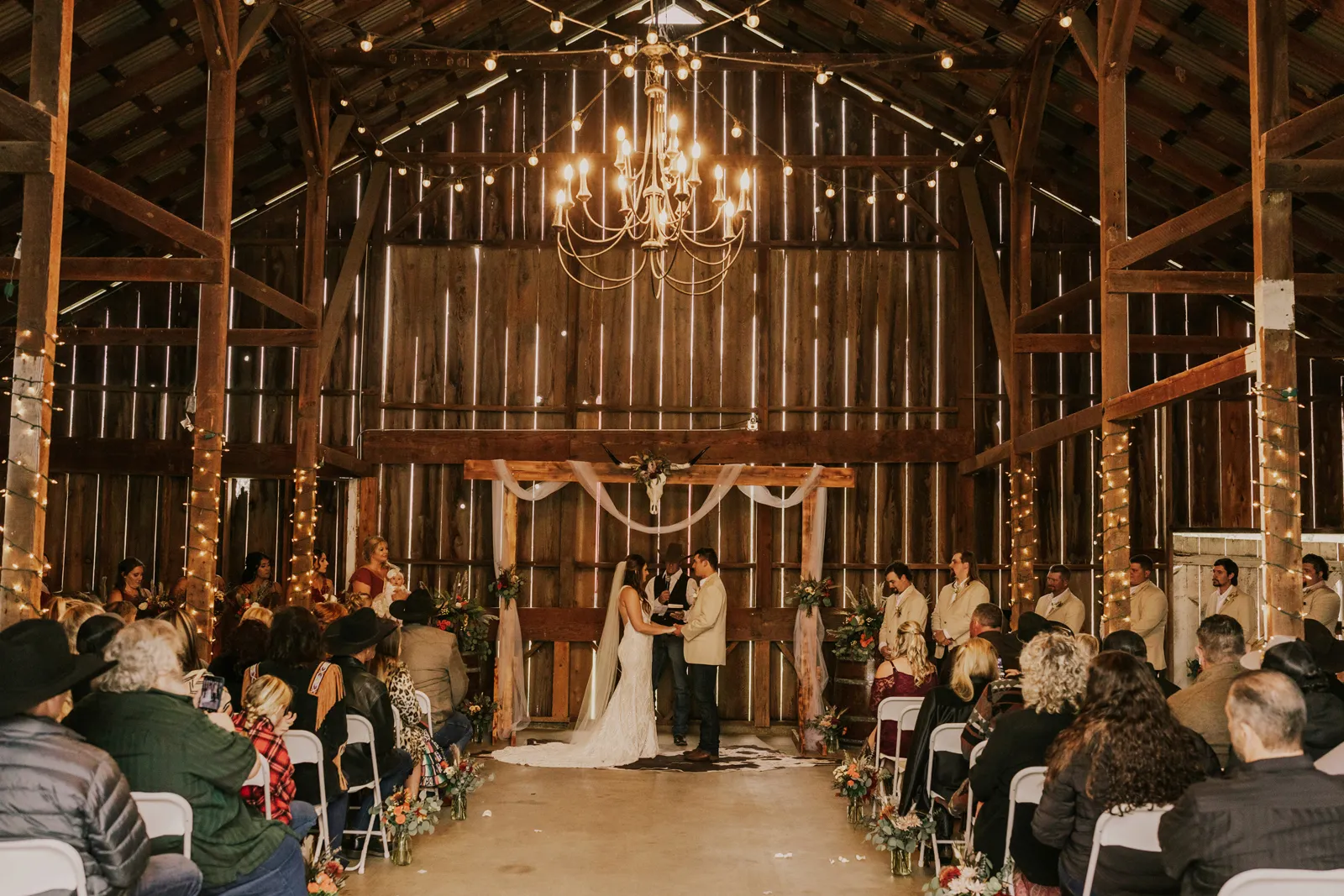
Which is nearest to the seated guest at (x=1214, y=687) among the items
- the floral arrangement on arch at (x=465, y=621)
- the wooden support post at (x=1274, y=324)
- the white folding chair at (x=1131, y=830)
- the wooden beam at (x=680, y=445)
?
the white folding chair at (x=1131, y=830)

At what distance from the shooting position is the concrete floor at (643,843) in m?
6.23

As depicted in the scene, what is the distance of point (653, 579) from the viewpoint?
11422 millimetres

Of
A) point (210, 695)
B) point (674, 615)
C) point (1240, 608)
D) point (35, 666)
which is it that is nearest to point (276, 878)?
point (210, 695)

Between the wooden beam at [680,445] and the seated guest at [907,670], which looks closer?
the seated guest at [907,670]

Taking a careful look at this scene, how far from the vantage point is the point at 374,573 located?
10.8 metres

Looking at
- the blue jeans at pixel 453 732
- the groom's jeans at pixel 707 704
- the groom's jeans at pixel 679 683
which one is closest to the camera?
the blue jeans at pixel 453 732

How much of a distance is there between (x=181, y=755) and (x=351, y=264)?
971cm

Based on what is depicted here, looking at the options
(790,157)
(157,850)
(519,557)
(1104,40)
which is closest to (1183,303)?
(790,157)

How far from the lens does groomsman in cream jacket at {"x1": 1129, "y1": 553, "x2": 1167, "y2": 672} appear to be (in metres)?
10.3

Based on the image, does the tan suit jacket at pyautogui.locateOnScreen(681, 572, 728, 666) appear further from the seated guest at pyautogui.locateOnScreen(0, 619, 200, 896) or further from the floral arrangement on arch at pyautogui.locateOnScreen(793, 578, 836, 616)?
the seated guest at pyautogui.locateOnScreen(0, 619, 200, 896)

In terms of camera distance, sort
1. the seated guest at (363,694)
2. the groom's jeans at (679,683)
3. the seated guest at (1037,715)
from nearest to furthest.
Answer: the seated guest at (1037,715) < the seated guest at (363,694) < the groom's jeans at (679,683)

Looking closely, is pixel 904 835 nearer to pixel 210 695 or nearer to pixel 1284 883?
pixel 1284 883

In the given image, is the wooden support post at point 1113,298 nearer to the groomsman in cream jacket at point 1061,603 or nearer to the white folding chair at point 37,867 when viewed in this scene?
the groomsman in cream jacket at point 1061,603

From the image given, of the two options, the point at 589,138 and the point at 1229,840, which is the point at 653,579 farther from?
the point at 1229,840
